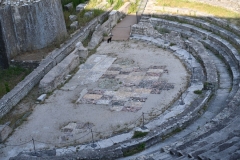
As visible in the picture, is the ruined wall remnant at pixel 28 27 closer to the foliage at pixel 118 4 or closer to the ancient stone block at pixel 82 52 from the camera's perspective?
the ancient stone block at pixel 82 52

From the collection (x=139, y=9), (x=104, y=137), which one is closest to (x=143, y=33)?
(x=139, y=9)

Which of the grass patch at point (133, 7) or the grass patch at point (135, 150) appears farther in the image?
the grass patch at point (133, 7)

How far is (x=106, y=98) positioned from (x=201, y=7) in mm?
9320

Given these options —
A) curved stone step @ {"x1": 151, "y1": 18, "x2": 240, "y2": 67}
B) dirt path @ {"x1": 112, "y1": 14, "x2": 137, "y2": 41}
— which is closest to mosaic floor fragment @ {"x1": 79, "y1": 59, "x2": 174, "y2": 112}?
curved stone step @ {"x1": 151, "y1": 18, "x2": 240, "y2": 67}

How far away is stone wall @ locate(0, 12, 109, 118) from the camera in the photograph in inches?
603

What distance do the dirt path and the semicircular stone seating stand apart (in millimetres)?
566

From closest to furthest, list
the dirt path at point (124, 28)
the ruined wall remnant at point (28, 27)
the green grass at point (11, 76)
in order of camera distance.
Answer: the green grass at point (11, 76) < the ruined wall remnant at point (28, 27) < the dirt path at point (124, 28)

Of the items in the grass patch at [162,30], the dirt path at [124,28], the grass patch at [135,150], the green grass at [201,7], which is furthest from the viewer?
the grass patch at [162,30]

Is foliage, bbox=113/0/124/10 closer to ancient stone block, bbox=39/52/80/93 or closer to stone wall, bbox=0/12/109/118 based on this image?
stone wall, bbox=0/12/109/118

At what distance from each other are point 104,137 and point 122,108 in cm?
196

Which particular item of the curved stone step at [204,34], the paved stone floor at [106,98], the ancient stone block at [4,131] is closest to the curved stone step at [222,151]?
the paved stone floor at [106,98]

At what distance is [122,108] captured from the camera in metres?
15.1

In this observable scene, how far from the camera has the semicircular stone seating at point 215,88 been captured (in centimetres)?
1083

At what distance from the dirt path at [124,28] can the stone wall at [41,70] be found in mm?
1136
